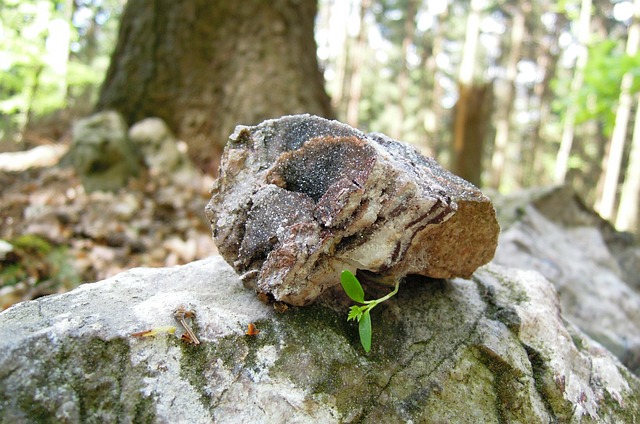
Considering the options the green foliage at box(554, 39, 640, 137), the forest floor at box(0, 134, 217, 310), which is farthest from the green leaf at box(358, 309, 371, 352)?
the green foliage at box(554, 39, 640, 137)

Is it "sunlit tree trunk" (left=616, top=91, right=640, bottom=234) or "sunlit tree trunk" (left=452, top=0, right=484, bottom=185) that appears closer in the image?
"sunlit tree trunk" (left=616, top=91, right=640, bottom=234)

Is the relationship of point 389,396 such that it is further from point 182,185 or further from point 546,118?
point 546,118

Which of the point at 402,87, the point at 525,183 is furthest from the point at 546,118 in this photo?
the point at 402,87

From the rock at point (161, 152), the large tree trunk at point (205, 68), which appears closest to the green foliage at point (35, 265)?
the rock at point (161, 152)

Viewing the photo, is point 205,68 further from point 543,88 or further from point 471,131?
point 543,88

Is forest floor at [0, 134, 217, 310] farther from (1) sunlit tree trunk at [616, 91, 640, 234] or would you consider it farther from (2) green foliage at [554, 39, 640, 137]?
(1) sunlit tree trunk at [616, 91, 640, 234]

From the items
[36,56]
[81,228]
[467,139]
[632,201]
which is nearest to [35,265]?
[81,228]

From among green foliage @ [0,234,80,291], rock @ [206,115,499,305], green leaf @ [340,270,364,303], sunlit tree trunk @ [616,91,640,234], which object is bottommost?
sunlit tree trunk @ [616,91,640,234]
